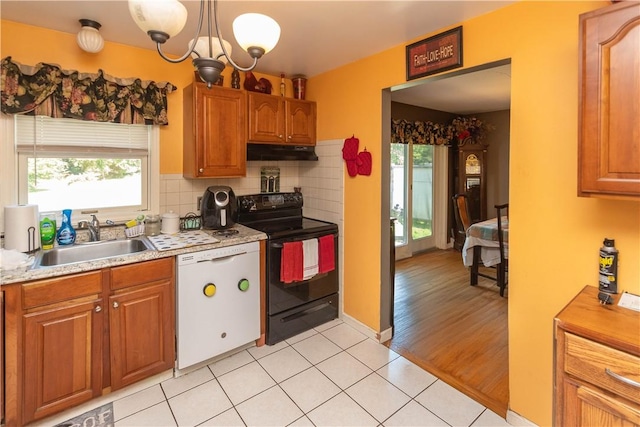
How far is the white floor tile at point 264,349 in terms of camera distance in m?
2.59

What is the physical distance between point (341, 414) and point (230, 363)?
3.14ft

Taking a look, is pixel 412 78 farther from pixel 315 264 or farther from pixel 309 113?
pixel 315 264

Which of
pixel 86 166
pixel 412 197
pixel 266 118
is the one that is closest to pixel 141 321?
pixel 86 166

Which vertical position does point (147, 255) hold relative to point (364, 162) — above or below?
below

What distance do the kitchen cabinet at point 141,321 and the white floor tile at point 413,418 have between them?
1483 mm

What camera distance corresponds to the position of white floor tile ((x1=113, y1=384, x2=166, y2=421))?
195 centimetres

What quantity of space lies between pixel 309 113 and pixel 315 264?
1.48 metres

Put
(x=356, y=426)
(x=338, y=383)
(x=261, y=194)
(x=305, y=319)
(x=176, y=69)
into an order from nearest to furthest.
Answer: (x=356, y=426)
(x=338, y=383)
(x=176, y=69)
(x=305, y=319)
(x=261, y=194)

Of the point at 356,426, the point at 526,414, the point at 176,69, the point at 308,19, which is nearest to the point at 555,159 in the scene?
the point at 526,414

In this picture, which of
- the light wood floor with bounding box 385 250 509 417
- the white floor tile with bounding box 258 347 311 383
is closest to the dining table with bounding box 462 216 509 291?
the light wood floor with bounding box 385 250 509 417

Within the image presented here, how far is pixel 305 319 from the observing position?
115 inches

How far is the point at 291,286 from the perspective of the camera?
2.80m

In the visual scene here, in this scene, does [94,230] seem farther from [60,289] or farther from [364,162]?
[364,162]

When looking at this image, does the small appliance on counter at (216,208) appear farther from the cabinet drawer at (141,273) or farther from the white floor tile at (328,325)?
the white floor tile at (328,325)
